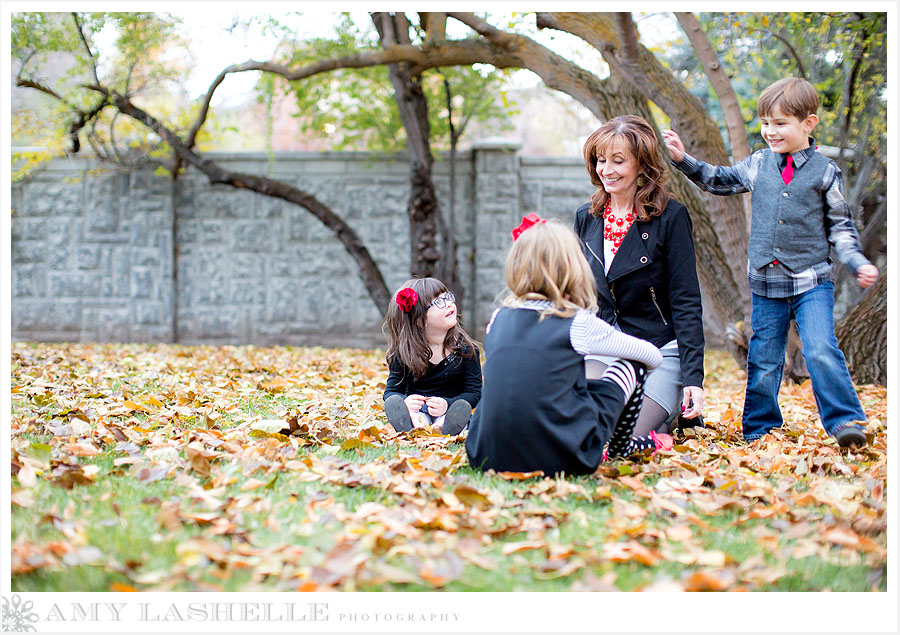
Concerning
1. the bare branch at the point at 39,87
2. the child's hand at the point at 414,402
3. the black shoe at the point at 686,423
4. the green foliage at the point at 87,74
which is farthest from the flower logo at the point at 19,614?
the bare branch at the point at 39,87

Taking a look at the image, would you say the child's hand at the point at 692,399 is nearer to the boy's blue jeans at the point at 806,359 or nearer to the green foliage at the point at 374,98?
the boy's blue jeans at the point at 806,359

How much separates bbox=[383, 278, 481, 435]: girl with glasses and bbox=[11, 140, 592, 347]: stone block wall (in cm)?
572

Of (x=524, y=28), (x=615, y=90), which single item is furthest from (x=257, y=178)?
(x=615, y=90)

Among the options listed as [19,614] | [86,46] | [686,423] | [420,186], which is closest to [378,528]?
[19,614]

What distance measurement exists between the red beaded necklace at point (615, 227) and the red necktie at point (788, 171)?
62 cm

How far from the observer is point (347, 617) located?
1.63 m

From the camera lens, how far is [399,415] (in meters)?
3.24

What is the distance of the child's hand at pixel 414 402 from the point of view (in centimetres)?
336

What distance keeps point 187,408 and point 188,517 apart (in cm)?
173

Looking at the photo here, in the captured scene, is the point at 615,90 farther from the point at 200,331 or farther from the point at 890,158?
the point at 200,331

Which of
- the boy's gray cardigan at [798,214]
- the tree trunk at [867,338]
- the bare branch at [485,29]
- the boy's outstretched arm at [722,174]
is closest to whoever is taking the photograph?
the boy's gray cardigan at [798,214]

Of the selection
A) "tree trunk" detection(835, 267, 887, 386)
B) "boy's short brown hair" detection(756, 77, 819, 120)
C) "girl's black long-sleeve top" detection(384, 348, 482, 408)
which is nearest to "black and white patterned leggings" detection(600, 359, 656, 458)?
A: "girl's black long-sleeve top" detection(384, 348, 482, 408)

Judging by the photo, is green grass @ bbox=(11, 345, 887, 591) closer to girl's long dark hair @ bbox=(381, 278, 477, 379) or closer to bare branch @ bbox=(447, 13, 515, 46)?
girl's long dark hair @ bbox=(381, 278, 477, 379)

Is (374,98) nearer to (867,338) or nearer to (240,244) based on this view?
(240,244)
